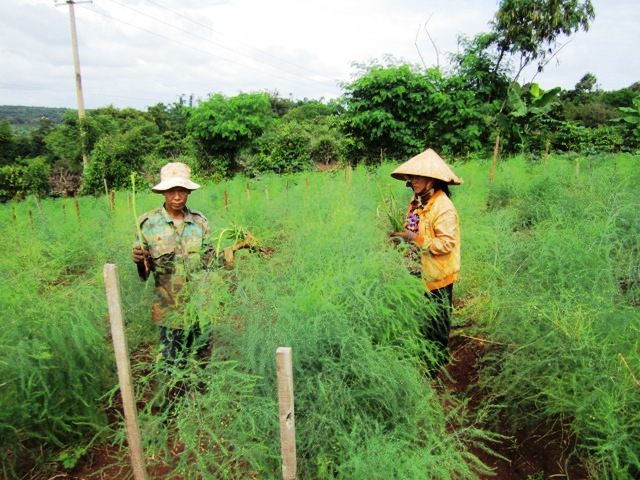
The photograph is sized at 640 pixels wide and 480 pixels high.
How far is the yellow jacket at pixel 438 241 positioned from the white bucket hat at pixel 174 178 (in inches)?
55.3

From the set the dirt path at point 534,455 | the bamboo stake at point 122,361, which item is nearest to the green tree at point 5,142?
the bamboo stake at point 122,361

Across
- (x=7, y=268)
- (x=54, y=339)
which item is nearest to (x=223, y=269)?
(x=54, y=339)

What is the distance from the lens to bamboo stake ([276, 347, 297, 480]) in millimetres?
1405

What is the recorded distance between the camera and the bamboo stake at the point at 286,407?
141 centimetres

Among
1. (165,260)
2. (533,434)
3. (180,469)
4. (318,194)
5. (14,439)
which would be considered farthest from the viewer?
(318,194)

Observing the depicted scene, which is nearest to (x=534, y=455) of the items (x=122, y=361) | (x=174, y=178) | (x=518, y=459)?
(x=518, y=459)

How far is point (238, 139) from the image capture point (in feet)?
43.0

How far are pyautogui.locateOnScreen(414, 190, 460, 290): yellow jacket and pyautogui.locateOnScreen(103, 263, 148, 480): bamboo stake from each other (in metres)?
1.73

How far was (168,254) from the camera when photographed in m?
2.55

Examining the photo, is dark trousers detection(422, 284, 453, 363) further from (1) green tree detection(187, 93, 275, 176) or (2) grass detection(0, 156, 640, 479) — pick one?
(1) green tree detection(187, 93, 275, 176)

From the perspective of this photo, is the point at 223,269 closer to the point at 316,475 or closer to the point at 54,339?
the point at 54,339

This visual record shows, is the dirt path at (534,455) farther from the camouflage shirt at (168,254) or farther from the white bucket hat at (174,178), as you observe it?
the white bucket hat at (174,178)

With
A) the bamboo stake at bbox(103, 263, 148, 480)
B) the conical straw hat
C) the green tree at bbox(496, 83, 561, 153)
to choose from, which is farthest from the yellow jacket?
the green tree at bbox(496, 83, 561, 153)

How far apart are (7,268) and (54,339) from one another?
92 cm
